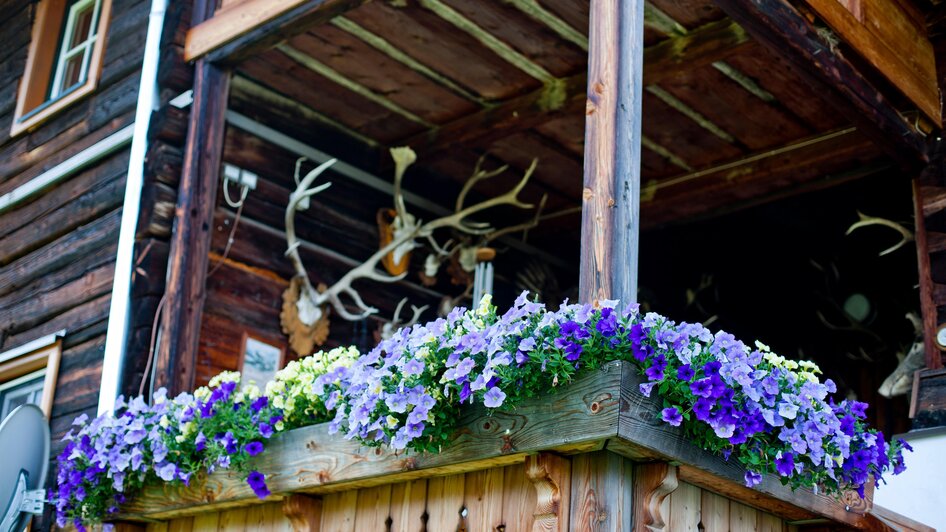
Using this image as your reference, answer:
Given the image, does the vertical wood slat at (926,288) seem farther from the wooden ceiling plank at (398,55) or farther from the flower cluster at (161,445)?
the flower cluster at (161,445)

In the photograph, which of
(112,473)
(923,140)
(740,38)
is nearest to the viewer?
(112,473)

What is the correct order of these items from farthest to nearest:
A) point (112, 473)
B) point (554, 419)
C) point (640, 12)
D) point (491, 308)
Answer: point (112, 473), point (640, 12), point (491, 308), point (554, 419)

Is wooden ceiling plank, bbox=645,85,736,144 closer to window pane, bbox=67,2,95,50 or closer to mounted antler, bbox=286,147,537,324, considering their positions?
mounted antler, bbox=286,147,537,324

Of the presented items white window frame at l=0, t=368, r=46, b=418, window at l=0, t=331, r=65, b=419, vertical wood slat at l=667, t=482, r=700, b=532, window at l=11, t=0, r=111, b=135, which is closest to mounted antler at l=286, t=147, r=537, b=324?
window at l=0, t=331, r=65, b=419

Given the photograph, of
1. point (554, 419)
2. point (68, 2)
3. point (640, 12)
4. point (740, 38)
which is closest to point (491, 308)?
point (554, 419)

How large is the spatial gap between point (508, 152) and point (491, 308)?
12.1ft

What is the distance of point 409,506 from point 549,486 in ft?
2.75

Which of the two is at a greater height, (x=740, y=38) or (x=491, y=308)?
(x=740, y=38)

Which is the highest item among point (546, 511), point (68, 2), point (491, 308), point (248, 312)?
point (68, 2)

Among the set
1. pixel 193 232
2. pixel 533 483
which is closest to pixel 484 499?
pixel 533 483

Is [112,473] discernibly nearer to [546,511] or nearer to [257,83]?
[546,511]

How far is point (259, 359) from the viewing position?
285 inches

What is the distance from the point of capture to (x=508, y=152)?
26.3 feet

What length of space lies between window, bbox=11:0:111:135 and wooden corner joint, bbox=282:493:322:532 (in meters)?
4.04
